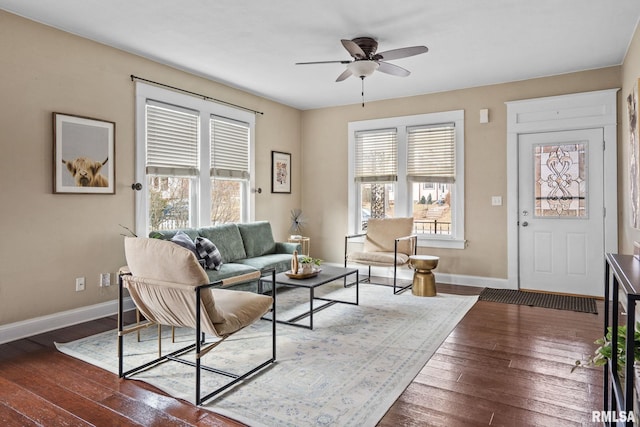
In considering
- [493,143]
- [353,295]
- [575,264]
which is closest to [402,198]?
[493,143]

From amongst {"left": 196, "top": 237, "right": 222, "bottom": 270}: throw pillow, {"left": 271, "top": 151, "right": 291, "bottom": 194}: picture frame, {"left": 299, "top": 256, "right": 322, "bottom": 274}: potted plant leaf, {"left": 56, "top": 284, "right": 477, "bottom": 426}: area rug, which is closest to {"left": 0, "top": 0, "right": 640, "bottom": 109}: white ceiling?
{"left": 271, "top": 151, "right": 291, "bottom": 194}: picture frame

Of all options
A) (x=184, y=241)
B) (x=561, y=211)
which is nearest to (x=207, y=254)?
(x=184, y=241)

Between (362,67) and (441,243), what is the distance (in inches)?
115

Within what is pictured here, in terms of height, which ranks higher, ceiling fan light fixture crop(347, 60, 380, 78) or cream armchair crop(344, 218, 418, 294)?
ceiling fan light fixture crop(347, 60, 380, 78)

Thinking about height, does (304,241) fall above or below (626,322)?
below

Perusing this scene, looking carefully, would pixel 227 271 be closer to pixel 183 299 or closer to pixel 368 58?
pixel 183 299

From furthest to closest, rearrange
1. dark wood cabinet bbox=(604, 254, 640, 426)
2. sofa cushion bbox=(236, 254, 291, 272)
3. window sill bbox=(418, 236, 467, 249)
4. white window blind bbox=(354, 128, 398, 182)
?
white window blind bbox=(354, 128, 398, 182) → window sill bbox=(418, 236, 467, 249) → sofa cushion bbox=(236, 254, 291, 272) → dark wood cabinet bbox=(604, 254, 640, 426)

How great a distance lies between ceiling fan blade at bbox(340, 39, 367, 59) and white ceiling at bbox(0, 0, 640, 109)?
7.7 inches

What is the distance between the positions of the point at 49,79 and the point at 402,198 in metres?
4.49

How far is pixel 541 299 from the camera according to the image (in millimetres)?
4770

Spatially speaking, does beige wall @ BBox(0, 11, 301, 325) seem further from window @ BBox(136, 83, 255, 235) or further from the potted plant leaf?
the potted plant leaf

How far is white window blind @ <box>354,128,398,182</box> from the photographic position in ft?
20.3

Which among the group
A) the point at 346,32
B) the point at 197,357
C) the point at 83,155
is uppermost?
the point at 346,32

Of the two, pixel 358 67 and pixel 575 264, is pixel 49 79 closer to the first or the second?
pixel 358 67
